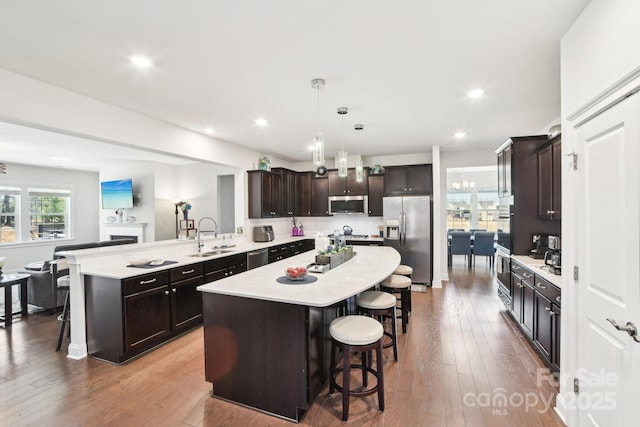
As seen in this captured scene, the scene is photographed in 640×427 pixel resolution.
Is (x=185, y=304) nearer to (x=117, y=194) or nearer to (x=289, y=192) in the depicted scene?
(x=289, y=192)

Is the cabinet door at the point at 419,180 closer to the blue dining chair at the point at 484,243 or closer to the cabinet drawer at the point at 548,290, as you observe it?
the blue dining chair at the point at 484,243

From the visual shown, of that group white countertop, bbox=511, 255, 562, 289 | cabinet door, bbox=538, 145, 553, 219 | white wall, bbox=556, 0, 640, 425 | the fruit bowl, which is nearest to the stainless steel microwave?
white countertop, bbox=511, 255, 562, 289

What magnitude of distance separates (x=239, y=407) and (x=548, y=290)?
2.70 meters

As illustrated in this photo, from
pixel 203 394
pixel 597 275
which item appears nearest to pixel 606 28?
pixel 597 275

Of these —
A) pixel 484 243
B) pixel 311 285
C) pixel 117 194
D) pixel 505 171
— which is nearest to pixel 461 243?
pixel 484 243

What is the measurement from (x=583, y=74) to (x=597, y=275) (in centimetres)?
121

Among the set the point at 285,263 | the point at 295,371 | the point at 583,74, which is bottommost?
the point at 295,371

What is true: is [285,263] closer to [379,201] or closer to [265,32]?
[265,32]

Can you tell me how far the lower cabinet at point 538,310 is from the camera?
2420 mm

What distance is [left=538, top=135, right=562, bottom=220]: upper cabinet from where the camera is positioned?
3031mm

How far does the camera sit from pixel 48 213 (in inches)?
288

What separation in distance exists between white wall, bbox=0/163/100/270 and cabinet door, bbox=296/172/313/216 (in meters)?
5.92

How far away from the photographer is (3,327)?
12.0 ft

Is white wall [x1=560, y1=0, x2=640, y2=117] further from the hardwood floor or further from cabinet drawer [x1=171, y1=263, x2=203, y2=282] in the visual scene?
cabinet drawer [x1=171, y1=263, x2=203, y2=282]
